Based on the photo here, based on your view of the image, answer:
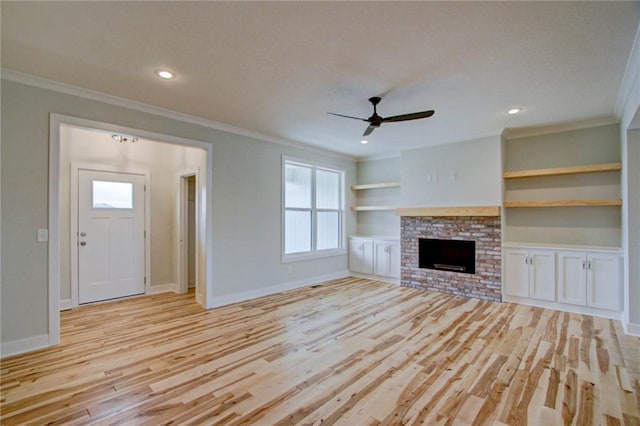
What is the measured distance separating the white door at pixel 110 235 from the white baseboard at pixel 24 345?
1.71m

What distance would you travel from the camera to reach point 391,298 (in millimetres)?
5090

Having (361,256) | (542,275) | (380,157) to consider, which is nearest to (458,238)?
(542,275)

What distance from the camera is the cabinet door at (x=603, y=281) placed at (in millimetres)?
4047

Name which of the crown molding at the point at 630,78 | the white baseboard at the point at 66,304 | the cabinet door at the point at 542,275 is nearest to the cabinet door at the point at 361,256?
the cabinet door at the point at 542,275

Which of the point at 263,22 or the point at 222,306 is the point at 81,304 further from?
the point at 263,22

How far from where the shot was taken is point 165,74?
2.96m

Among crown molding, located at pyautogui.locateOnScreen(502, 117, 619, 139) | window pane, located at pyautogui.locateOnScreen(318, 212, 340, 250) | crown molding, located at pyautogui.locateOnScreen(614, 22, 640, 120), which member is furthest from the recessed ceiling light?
crown molding, located at pyautogui.locateOnScreen(502, 117, 619, 139)

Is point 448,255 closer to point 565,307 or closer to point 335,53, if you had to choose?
point 565,307

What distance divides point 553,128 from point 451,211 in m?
1.91

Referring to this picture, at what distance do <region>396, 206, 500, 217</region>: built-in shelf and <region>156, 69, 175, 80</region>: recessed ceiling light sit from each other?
4405 mm

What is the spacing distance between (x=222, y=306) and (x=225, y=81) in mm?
3134

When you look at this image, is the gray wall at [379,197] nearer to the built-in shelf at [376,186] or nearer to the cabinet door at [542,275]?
the built-in shelf at [376,186]

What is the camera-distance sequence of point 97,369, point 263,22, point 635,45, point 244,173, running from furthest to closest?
point 244,173 < point 97,369 < point 635,45 < point 263,22

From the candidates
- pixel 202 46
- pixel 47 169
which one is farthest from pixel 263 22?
pixel 47 169
